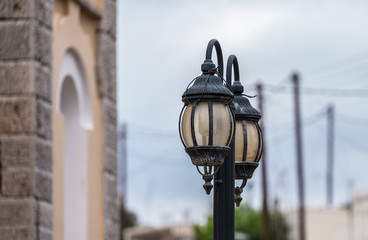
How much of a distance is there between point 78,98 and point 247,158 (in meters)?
5.20

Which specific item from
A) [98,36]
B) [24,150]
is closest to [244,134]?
[24,150]

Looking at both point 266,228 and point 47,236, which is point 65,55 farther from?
point 266,228

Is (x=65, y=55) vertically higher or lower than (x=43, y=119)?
higher

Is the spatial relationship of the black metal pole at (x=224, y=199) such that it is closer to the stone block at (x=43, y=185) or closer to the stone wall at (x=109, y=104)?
the stone block at (x=43, y=185)

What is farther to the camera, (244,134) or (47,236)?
(47,236)

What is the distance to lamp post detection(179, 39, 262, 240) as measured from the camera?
746cm

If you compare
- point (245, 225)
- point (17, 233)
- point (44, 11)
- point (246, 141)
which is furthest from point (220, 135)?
point (245, 225)

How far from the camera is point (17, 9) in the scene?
11297 millimetres

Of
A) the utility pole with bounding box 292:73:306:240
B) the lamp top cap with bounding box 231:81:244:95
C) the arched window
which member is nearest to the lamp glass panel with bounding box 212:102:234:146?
the lamp top cap with bounding box 231:81:244:95

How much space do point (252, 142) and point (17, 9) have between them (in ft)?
13.0

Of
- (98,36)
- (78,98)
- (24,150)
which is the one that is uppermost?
(98,36)

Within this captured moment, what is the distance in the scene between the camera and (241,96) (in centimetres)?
869

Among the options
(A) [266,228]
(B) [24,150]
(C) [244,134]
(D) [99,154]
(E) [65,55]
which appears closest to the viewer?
(C) [244,134]

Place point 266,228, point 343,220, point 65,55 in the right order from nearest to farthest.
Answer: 1. point 65,55
2. point 266,228
3. point 343,220
